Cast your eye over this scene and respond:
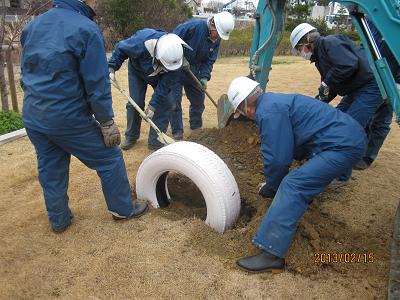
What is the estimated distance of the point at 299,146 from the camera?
3016mm

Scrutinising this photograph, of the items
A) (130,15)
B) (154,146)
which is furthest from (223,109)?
(130,15)


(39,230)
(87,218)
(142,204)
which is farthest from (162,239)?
(39,230)

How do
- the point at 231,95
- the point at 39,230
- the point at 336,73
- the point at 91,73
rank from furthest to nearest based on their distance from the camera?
1. the point at 336,73
2. the point at 39,230
3. the point at 231,95
4. the point at 91,73

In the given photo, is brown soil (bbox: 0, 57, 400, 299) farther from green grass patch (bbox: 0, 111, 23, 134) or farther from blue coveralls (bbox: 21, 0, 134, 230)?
green grass patch (bbox: 0, 111, 23, 134)

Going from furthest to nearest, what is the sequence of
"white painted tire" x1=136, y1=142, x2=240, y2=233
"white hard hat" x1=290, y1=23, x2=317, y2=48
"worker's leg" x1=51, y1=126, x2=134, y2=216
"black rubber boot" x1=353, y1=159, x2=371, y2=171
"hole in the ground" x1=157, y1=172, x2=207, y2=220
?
1. "black rubber boot" x1=353, y1=159, x2=371, y2=171
2. "white hard hat" x1=290, y1=23, x2=317, y2=48
3. "hole in the ground" x1=157, y1=172, x2=207, y2=220
4. "white painted tire" x1=136, y1=142, x2=240, y2=233
5. "worker's leg" x1=51, y1=126, x2=134, y2=216

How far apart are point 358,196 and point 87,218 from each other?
2.75m

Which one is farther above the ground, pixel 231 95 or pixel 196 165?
pixel 231 95

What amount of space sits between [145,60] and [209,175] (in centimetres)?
227

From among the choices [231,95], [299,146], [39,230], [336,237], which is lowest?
[39,230]

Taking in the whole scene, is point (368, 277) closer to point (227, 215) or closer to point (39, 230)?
point (227, 215)

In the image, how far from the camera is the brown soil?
2.79 metres

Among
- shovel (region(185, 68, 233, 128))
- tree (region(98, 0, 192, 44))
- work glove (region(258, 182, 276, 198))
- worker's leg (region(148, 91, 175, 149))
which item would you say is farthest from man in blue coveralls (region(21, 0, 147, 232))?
tree (region(98, 0, 192, 44))

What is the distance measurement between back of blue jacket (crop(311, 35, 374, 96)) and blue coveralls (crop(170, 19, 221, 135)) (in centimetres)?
170

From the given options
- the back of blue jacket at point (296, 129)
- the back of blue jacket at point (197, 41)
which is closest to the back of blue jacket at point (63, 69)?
the back of blue jacket at point (296, 129)
